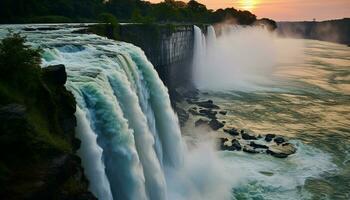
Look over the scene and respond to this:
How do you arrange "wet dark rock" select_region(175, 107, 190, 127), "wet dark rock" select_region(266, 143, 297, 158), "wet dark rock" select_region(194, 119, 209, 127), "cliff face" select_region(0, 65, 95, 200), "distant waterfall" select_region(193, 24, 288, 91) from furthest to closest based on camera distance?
1. "distant waterfall" select_region(193, 24, 288, 91)
2. "wet dark rock" select_region(175, 107, 190, 127)
3. "wet dark rock" select_region(194, 119, 209, 127)
4. "wet dark rock" select_region(266, 143, 297, 158)
5. "cliff face" select_region(0, 65, 95, 200)

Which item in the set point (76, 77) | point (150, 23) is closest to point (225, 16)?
point (150, 23)

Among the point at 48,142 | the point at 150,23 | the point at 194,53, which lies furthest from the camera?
the point at 194,53

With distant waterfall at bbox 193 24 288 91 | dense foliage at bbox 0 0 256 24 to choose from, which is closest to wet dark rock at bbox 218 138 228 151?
dense foliage at bbox 0 0 256 24

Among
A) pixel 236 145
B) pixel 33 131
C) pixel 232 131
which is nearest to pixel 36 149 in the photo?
pixel 33 131

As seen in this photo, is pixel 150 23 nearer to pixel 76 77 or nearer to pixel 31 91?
pixel 76 77

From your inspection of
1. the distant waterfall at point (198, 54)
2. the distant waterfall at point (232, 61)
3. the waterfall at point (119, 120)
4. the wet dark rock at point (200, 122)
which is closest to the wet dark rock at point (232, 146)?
the wet dark rock at point (200, 122)

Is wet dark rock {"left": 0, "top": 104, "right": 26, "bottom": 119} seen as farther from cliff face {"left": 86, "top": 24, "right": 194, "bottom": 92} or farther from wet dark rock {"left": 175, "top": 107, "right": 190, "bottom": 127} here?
A: wet dark rock {"left": 175, "top": 107, "right": 190, "bottom": 127}

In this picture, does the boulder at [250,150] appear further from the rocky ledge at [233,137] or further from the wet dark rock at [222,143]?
the wet dark rock at [222,143]
